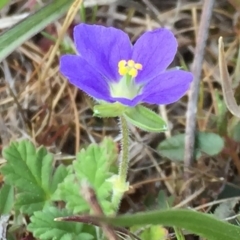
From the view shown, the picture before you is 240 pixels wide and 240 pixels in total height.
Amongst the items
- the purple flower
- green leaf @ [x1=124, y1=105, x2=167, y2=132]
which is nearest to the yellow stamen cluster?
the purple flower

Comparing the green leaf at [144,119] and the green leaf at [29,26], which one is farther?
the green leaf at [29,26]

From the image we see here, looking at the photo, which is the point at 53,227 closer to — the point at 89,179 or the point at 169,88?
the point at 89,179

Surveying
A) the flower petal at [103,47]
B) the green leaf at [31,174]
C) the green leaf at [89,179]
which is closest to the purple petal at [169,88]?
the flower petal at [103,47]

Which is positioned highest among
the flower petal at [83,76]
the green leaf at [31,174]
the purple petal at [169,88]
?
the flower petal at [83,76]

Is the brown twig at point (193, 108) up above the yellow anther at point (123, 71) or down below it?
below

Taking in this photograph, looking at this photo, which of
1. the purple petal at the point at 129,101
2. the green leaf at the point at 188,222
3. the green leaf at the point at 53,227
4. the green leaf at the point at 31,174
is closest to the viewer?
the green leaf at the point at 188,222

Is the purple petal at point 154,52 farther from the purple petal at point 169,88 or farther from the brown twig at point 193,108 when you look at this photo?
the brown twig at point 193,108

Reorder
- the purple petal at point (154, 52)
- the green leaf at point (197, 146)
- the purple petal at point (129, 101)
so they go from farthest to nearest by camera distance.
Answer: the green leaf at point (197, 146) → the purple petal at point (154, 52) → the purple petal at point (129, 101)
